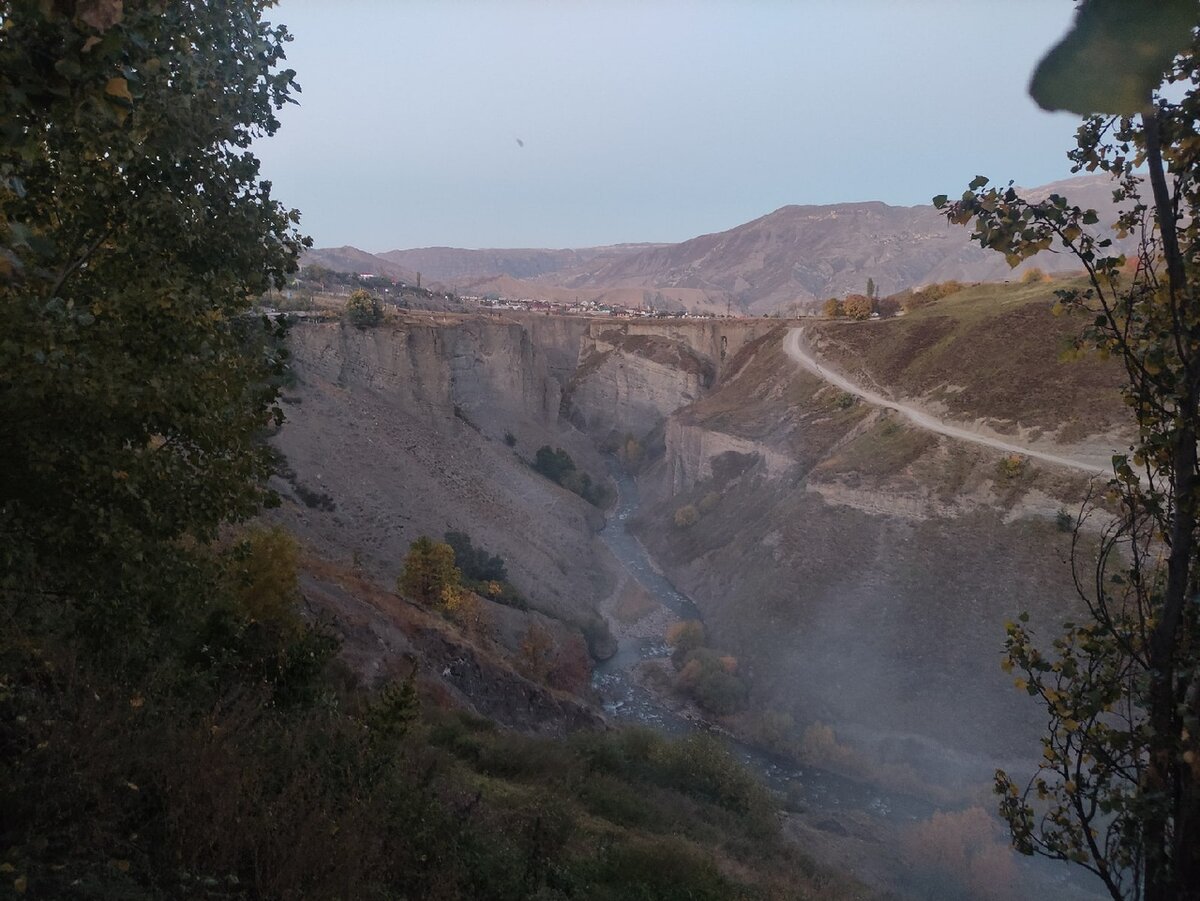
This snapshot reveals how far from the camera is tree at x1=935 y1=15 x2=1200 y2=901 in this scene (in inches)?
101

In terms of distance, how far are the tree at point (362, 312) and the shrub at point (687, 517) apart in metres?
17.9

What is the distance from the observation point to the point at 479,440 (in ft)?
133

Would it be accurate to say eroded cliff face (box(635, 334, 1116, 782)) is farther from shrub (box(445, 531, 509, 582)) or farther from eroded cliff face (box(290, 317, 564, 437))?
eroded cliff face (box(290, 317, 564, 437))

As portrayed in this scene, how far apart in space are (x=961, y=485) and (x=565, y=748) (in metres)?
21.1

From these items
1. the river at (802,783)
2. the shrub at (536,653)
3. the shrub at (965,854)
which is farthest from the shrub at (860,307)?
the shrub at (965,854)

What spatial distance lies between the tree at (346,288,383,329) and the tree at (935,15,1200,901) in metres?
36.7

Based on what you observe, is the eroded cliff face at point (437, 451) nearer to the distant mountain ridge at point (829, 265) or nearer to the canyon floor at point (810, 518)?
the canyon floor at point (810, 518)

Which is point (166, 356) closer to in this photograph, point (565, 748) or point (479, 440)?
point (565, 748)

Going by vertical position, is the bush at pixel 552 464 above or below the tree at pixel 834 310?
below

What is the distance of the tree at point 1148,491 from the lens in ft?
8.41

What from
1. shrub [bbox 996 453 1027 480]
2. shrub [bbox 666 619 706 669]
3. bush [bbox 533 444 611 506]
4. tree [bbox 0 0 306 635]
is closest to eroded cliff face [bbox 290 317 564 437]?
bush [bbox 533 444 611 506]

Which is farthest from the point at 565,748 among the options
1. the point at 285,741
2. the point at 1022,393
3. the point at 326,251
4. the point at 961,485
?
the point at 326,251

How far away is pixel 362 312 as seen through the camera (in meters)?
37.4

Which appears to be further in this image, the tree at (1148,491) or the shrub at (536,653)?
the shrub at (536,653)
